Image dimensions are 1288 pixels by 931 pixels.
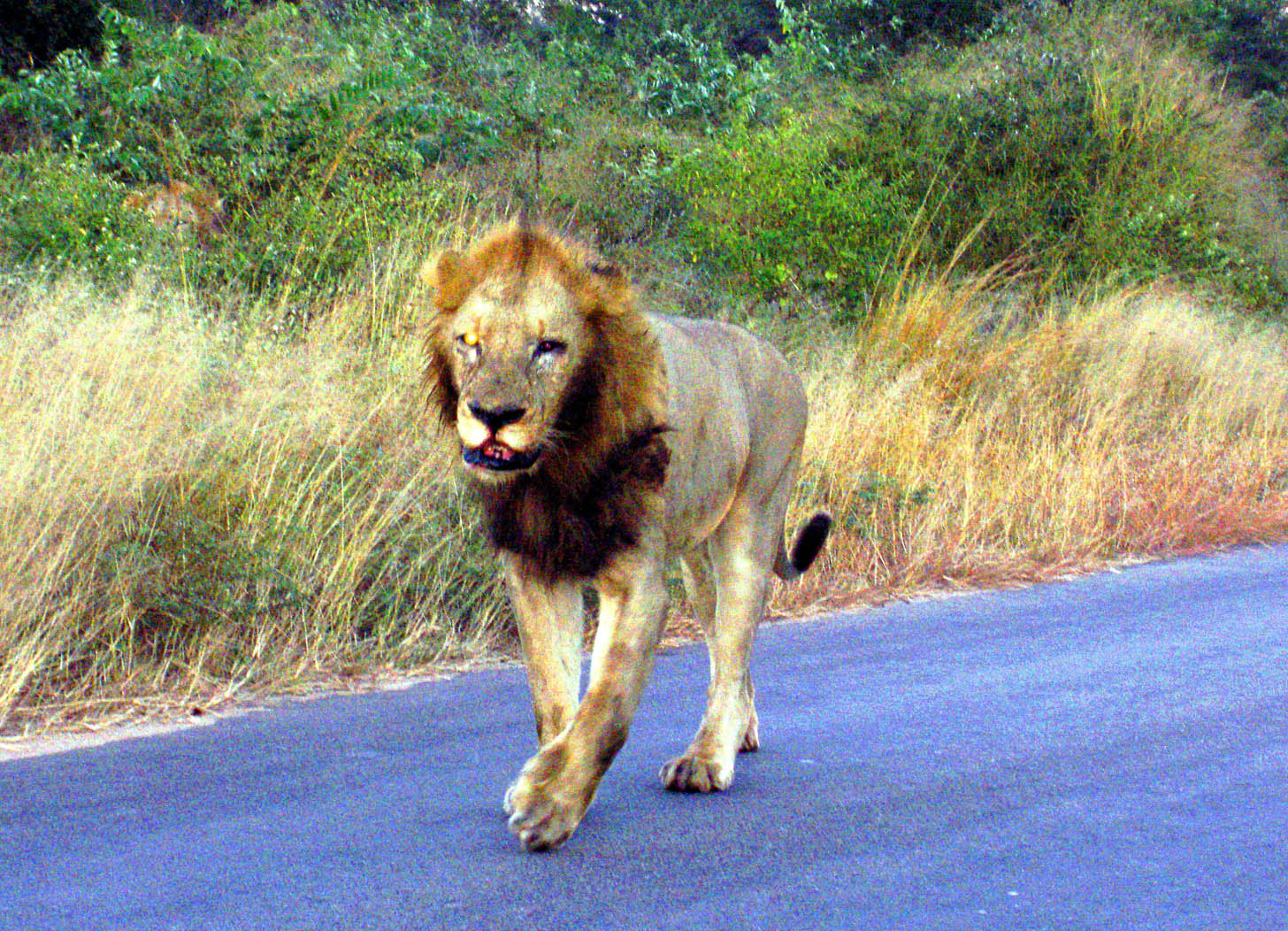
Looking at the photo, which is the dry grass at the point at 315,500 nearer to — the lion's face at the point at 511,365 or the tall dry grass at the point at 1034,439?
the tall dry grass at the point at 1034,439

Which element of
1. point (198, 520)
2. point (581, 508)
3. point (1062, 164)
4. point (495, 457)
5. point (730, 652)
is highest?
point (495, 457)

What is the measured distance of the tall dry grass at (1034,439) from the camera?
9859 mm

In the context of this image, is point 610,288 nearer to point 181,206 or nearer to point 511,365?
point 511,365

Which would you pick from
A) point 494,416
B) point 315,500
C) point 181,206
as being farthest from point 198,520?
point 181,206

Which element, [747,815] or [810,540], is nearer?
[747,815]

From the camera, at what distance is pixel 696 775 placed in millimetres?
4836

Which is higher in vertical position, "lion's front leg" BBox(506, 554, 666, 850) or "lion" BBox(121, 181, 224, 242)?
"lion's front leg" BBox(506, 554, 666, 850)

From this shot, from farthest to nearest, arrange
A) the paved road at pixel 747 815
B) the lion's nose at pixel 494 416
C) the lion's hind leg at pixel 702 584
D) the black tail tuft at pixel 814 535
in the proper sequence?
1. the black tail tuft at pixel 814 535
2. the lion's hind leg at pixel 702 584
3. the lion's nose at pixel 494 416
4. the paved road at pixel 747 815

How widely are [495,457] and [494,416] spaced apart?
0.11m

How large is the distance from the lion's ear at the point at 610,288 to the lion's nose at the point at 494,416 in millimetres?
489

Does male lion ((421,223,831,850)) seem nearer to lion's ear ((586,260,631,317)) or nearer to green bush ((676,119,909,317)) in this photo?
lion's ear ((586,260,631,317))

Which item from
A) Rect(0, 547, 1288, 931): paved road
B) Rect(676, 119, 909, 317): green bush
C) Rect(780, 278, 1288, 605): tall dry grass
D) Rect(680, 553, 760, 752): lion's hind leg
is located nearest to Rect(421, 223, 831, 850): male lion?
Rect(0, 547, 1288, 931): paved road

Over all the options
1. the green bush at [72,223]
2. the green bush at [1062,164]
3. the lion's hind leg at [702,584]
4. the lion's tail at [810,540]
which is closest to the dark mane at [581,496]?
the lion's hind leg at [702,584]

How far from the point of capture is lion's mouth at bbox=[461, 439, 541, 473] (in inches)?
163
